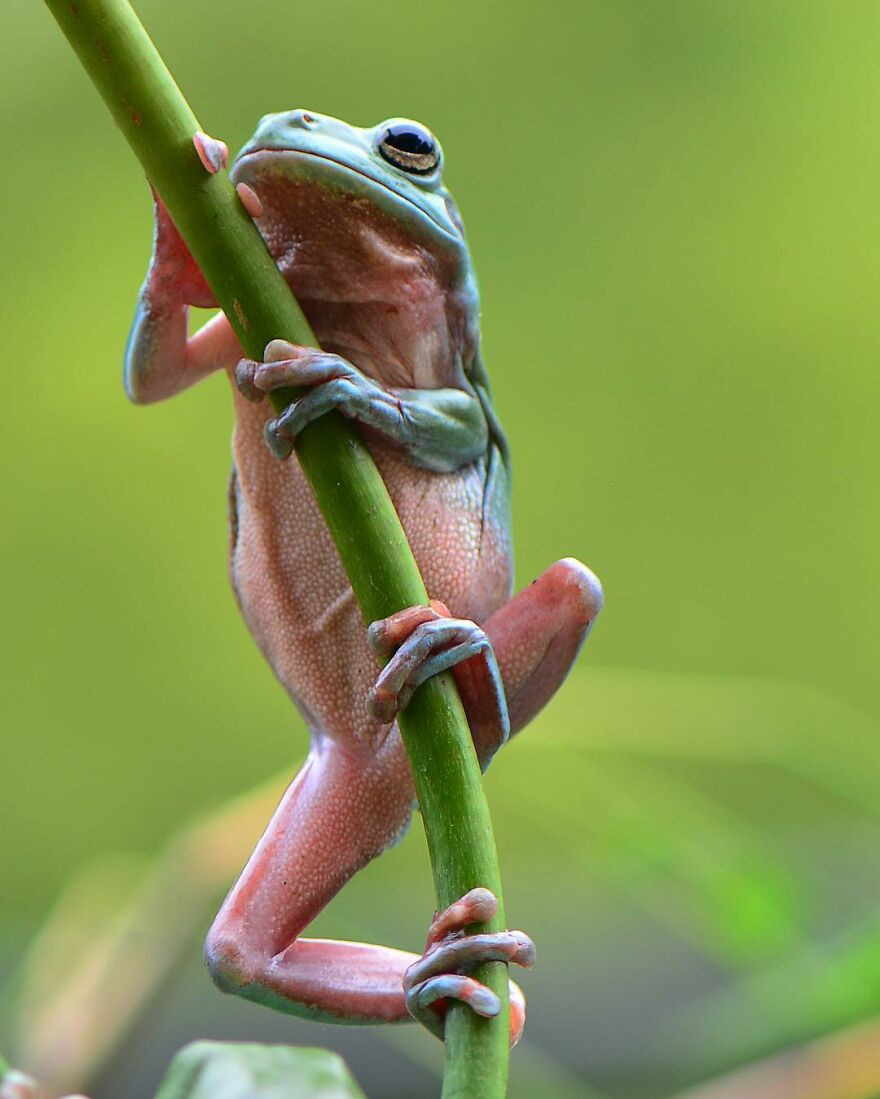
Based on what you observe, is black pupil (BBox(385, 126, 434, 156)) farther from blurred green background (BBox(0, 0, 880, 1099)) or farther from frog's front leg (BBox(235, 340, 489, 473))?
blurred green background (BBox(0, 0, 880, 1099))

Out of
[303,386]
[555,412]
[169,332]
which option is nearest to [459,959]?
[303,386]

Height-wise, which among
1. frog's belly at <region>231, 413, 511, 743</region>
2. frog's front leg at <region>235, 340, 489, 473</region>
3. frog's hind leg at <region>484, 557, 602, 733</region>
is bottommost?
frog's hind leg at <region>484, 557, 602, 733</region>

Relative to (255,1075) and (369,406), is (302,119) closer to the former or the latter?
(369,406)

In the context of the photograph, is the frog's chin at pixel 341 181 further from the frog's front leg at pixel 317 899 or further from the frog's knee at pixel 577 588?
the frog's front leg at pixel 317 899

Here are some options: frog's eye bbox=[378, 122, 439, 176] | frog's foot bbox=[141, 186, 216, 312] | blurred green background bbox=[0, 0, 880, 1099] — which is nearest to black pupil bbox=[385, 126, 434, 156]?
frog's eye bbox=[378, 122, 439, 176]

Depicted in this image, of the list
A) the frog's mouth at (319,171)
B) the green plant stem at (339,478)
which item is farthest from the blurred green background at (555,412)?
the green plant stem at (339,478)

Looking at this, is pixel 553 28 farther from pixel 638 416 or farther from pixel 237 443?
pixel 237 443

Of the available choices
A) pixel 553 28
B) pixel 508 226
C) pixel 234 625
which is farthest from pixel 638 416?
pixel 234 625
